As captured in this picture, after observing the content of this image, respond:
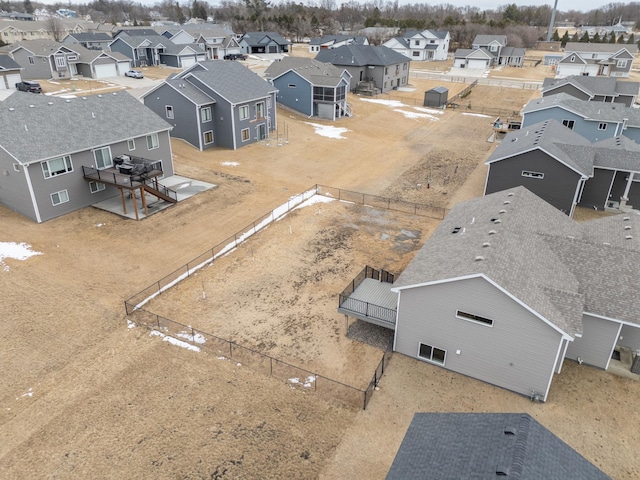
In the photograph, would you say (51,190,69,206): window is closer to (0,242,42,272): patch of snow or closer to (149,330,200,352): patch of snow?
(0,242,42,272): patch of snow

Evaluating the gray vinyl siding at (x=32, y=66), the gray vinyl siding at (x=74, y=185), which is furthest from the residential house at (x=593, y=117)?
the gray vinyl siding at (x=32, y=66)

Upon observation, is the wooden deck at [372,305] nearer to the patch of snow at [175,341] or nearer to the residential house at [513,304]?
the residential house at [513,304]

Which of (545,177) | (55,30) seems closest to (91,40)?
(55,30)

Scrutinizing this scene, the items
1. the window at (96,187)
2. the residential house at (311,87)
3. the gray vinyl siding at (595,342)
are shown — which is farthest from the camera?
the residential house at (311,87)

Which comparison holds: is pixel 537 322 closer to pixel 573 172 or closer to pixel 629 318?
pixel 629 318

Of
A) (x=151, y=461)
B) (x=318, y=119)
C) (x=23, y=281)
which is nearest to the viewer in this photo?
(x=151, y=461)

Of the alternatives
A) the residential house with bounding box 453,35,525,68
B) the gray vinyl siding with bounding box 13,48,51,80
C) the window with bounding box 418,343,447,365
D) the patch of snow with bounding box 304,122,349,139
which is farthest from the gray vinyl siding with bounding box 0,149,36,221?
the residential house with bounding box 453,35,525,68

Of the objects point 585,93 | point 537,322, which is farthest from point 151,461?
point 585,93
